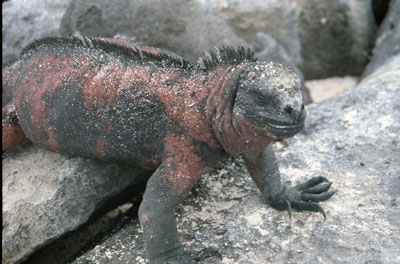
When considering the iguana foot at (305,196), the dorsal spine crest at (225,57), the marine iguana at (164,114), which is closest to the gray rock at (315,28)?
the iguana foot at (305,196)

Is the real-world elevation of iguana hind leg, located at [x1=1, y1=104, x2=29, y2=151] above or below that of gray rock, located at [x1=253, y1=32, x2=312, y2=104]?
above

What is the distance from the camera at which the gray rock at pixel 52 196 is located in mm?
2486

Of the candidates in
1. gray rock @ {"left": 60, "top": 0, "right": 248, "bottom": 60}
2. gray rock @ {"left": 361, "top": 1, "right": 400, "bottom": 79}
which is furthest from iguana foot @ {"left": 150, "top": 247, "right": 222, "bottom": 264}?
gray rock @ {"left": 361, "top": 1, "right": 400, "bottom": 79}

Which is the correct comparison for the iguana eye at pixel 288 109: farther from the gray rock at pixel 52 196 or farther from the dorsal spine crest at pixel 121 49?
the gray rock at pixel 52 196

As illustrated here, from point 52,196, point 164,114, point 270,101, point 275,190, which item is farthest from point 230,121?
point 52,196

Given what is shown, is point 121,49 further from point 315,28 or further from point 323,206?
point 315,28

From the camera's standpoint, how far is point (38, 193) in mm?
2566

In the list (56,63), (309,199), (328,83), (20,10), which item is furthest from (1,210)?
(328,83)

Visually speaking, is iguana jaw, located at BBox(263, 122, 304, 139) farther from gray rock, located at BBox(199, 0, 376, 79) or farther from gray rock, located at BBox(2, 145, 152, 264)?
gray rock, located at BBox(199, 0, 376, 79)

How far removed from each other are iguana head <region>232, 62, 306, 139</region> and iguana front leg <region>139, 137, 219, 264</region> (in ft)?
1.11

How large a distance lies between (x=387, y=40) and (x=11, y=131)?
3.80m

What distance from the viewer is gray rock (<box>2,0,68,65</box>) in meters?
3.62

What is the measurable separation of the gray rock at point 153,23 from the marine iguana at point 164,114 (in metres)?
0.84

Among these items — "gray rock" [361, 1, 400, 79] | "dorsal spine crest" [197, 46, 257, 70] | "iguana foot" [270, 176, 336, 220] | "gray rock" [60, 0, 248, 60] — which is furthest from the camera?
"gray rock" [361, 1, 400, 79]
